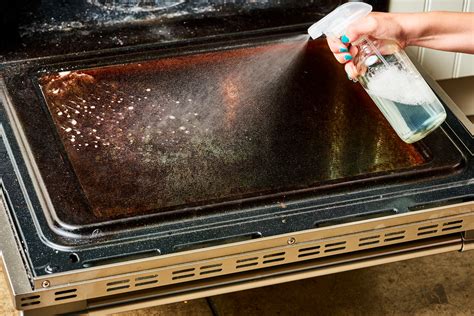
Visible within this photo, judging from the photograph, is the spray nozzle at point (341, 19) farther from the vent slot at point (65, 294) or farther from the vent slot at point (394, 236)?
the vent slot at point (65, 294)

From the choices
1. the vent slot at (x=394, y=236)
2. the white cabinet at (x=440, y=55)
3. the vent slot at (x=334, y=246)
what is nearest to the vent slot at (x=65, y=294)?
the vent slot at (x=334, y=246)

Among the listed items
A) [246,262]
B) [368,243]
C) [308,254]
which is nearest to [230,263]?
[246,262]

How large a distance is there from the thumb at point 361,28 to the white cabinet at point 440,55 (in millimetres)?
588

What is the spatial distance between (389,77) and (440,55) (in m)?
0.70

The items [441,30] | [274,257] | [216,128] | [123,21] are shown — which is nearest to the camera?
[274,257]

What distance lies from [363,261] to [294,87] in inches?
19.6

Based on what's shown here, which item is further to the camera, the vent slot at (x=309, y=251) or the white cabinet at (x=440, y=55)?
the white cabinet at (x=440, y=55)

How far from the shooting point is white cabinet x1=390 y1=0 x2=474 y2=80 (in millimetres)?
2113

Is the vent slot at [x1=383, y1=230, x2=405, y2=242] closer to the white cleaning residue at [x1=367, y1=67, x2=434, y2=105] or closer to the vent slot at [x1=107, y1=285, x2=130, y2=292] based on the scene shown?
the white cleaning residue at [x1=367, y1=67, x2=434, y2=105]

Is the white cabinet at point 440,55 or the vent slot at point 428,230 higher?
the white cabinet at point 440,55

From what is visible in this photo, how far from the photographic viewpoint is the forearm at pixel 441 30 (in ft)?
5.56

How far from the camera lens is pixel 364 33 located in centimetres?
156

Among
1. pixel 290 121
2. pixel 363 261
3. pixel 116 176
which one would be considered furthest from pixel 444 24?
pixel 116 176

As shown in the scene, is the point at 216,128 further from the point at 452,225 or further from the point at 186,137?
the point at 452,225
